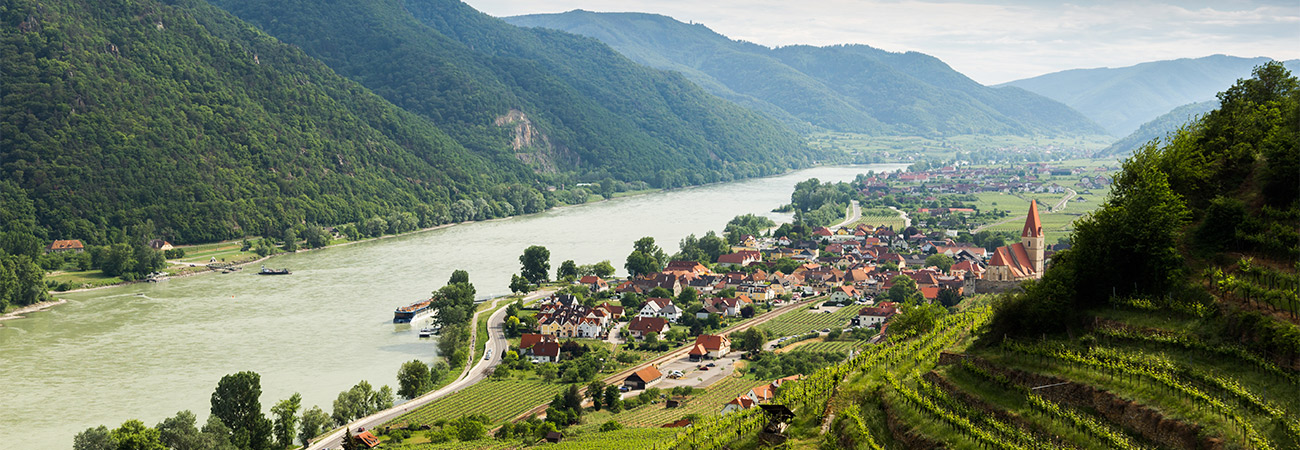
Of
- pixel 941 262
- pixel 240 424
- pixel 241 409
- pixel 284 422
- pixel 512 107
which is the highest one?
pixel 512 107

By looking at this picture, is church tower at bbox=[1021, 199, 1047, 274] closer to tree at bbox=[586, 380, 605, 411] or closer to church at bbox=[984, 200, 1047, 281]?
church at bbox=[984, 200, 1047, 281]

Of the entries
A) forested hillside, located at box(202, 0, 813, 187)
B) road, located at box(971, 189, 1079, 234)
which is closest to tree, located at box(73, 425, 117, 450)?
road, located at box(971, 189, 1079, 234)

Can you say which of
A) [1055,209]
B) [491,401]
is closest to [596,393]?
[491,401]

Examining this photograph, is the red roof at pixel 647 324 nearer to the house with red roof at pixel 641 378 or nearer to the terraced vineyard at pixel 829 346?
the terraced vineyard at pixel 829 346

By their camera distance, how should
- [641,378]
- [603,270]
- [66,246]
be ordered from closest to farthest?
1. [641,378]
2. [603,270]
3. [66,246]

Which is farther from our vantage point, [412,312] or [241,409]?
[412,312]

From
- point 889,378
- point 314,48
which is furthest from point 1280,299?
point 314,48

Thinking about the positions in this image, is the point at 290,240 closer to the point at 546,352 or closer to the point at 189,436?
the point at 546,352

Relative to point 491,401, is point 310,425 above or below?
above

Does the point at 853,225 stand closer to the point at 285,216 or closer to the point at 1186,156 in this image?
the point at 285,216
